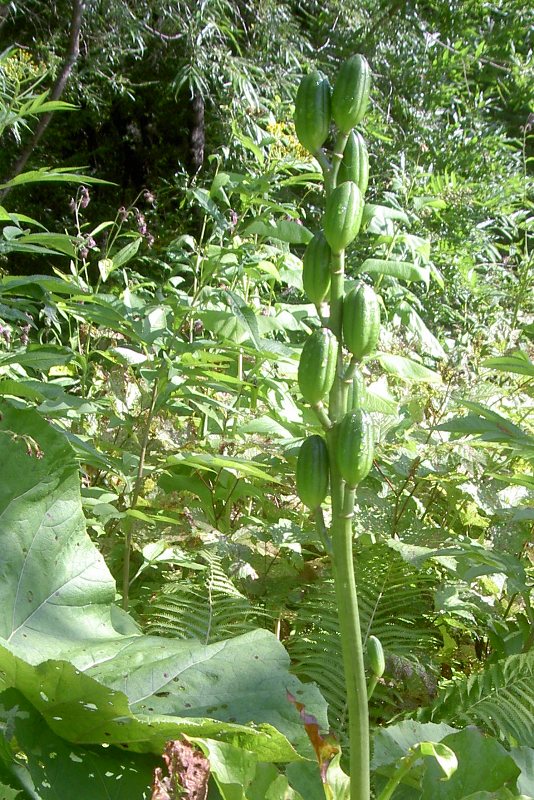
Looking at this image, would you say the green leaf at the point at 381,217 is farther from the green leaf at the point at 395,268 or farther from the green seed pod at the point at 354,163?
the green seed pod at the point at 354,163

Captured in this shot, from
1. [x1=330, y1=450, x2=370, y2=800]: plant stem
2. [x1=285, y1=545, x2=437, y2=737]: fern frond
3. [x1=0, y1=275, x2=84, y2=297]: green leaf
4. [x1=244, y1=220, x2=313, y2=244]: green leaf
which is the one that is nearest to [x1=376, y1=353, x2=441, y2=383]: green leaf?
[x1=244, y1=220, x2=313, y2=244]: green leaf

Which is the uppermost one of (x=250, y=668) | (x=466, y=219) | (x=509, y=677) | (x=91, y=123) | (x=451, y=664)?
(x=91, y=123)

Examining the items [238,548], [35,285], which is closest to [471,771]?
[238,548]

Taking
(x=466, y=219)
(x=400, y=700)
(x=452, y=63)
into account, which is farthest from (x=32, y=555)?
(x=452, y=63)

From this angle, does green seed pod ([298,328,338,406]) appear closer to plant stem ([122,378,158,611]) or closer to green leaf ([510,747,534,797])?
green leaf ([510,747,534,797])

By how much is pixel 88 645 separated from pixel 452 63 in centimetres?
799

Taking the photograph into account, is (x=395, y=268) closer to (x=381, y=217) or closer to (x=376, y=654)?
(x=381, y=217)

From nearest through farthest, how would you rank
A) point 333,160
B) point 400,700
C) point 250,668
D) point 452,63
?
point 333,160, point 250,668, point 400,700, point 452,63

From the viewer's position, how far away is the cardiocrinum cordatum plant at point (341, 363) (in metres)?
0.65

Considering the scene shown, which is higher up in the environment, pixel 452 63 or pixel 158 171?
pixel 452 63

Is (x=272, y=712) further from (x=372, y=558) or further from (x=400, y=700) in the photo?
(x=372, y=558)

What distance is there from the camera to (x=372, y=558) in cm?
161

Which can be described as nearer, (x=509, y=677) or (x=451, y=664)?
(x=509, y=677)

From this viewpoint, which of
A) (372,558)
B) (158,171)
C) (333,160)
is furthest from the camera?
(158,171)
